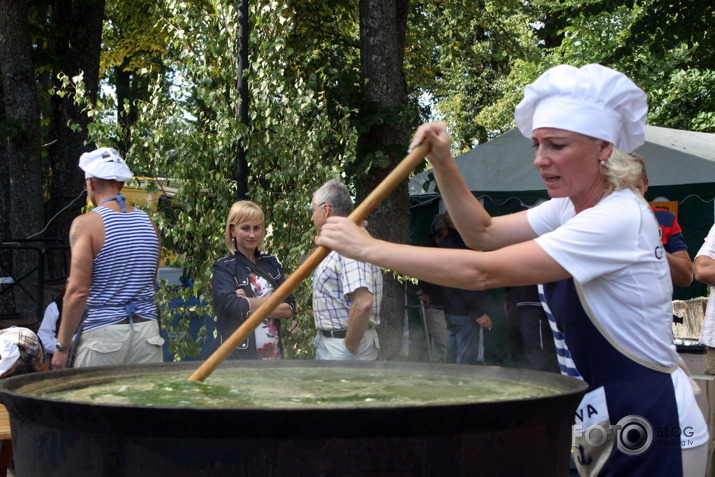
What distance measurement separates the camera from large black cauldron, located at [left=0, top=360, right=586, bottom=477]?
7.06 feet

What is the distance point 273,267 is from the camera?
17.6ft

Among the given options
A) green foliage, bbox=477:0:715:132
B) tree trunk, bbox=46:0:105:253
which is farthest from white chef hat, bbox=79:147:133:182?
green foliage, bbox=477:0:715:132

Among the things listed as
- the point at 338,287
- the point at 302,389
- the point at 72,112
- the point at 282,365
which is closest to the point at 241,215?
the point at 338,287

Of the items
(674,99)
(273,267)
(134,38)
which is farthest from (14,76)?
(674,99)

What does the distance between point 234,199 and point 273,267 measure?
113 cm

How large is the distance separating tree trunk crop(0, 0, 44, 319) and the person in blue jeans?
15.2 feet

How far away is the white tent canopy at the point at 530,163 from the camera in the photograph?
9805 millimetres

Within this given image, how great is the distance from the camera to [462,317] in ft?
30.4

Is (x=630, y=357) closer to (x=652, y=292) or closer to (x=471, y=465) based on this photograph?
(x=652, y=292)

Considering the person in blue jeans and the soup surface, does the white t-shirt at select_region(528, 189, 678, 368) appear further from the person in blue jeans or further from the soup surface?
the person in blue jeans

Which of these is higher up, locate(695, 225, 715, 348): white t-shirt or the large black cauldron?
locate(695, 225, 715, 348): white t-shirt

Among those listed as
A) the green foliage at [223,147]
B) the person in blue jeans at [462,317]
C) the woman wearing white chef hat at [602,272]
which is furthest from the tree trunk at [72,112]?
the woman wearing white chef hat at [602,272]

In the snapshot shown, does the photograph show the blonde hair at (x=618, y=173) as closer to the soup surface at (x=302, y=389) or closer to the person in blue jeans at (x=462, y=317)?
the soup surface at (x=302, y=389)

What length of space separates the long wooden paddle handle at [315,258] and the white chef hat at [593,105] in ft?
1.25
